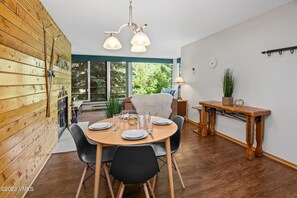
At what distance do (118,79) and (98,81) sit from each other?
0.87 meters

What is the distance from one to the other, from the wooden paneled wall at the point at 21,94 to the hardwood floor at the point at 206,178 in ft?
0.77

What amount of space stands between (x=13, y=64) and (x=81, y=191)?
1487 millimetres

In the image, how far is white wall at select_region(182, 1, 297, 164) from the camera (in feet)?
8.11

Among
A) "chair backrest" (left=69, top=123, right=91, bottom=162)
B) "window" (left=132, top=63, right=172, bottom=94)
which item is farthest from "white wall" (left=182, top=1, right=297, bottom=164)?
"window" (left=132, top=63, right=172, bottom=94)

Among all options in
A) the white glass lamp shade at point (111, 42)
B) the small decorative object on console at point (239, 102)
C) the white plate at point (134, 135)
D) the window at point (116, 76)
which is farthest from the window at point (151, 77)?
the white plate at point (134, 135)

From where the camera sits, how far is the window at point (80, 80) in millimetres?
→ 6957

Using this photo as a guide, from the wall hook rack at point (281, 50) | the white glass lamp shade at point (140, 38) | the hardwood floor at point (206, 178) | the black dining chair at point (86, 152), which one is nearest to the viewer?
the black dining chair at point (86, 152)

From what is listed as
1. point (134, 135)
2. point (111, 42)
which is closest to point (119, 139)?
point (134, 135)

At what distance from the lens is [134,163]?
4.27 ft

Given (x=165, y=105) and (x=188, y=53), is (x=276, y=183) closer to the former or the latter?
(x=165, y=105)

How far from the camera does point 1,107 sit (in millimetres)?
1412

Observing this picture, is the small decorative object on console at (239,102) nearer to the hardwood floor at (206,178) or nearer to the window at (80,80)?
the hardwood floor at (206,178)

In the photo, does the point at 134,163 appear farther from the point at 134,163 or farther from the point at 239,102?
the point at 239,102

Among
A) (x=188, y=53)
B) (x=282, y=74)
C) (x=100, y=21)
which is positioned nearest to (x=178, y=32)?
(x=188, y=53)
